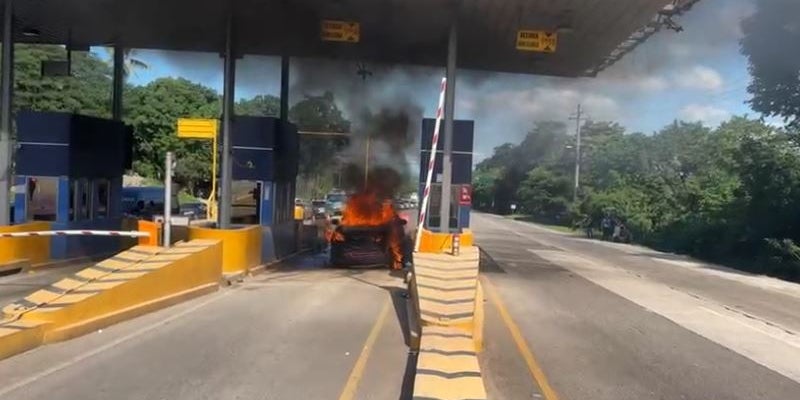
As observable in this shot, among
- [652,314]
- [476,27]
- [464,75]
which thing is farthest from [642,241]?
[652,314]

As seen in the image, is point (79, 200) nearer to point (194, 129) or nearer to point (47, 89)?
point (194, 129)

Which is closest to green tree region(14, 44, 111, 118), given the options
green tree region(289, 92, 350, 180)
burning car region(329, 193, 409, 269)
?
green tree region(289, 92, 350, 180)

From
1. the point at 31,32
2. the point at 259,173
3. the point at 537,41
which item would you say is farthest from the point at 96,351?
the point at 31,32

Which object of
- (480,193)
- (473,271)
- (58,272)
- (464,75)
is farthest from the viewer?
(480,193)

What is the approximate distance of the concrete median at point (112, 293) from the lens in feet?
26.6

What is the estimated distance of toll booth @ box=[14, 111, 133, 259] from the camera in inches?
669

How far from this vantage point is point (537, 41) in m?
17.5

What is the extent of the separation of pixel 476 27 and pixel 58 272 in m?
10.4

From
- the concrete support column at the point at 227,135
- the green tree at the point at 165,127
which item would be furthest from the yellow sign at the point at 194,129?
the green tree at the point at 165,127

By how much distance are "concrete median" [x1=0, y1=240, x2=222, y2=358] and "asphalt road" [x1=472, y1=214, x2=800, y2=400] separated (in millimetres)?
4317

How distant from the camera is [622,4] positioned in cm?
1596

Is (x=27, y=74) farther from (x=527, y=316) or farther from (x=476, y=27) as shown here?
(x=527, y=316)

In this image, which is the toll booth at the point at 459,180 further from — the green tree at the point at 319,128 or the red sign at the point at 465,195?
the green tree at the point at 319,128

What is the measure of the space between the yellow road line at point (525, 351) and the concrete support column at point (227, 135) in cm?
590
